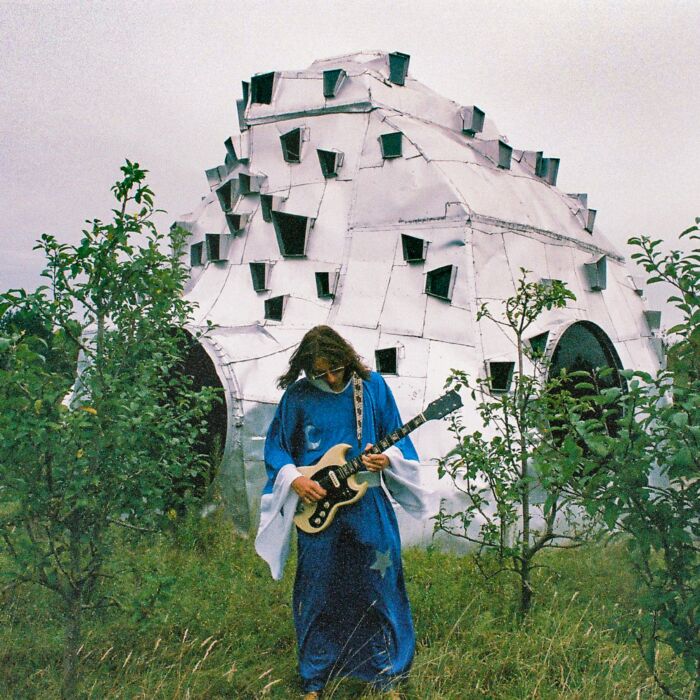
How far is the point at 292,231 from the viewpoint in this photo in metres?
7.54

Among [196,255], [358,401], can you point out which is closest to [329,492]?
[358,401]

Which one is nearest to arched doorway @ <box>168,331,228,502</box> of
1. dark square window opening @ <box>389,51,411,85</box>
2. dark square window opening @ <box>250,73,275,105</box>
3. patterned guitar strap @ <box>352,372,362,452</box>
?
patterned guitar strap @ <box>352,372,362,452</box>

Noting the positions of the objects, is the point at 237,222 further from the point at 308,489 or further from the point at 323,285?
the point at 308,489

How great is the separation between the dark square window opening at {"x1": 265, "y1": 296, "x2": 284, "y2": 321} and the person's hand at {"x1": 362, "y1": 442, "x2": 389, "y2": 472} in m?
3.91

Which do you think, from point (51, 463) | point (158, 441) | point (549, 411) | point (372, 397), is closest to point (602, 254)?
point (549, 411)

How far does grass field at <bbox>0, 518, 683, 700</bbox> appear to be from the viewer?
12.5 ft

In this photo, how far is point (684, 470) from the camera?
2.29m

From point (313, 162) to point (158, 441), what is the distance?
4772mm

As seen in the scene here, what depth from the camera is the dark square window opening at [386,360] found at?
21.7 feet

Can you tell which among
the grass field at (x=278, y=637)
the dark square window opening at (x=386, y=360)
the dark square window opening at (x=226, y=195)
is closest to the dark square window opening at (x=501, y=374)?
the dark square window opening at (x=386, y=360)

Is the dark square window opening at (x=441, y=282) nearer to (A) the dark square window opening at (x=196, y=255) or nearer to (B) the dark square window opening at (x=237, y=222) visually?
(B) the dark square window opening at (x=237, y=222)

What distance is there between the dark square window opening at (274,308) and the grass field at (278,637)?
2500 millimetres

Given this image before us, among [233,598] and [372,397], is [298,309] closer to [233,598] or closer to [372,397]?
[233,598]

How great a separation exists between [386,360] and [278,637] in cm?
277
